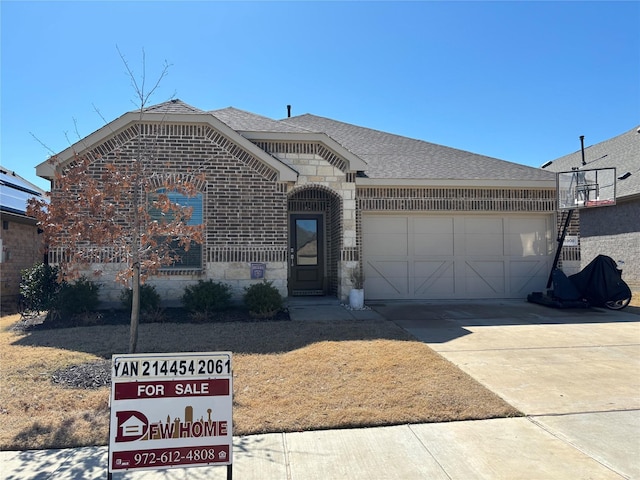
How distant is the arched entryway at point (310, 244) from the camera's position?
13039 millimetres

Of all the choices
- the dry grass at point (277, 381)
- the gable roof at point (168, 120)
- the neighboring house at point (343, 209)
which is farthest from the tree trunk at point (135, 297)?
the gable roof at point (168, 120)

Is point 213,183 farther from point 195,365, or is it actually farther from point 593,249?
point 593,249

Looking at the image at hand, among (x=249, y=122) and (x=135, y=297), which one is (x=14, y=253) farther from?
(x=135, y=297)

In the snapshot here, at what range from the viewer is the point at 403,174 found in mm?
12039

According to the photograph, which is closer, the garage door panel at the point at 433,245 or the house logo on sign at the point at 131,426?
the house logo on sign at the point at 131,426

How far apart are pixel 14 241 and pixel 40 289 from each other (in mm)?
4764

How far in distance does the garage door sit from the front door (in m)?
1.67

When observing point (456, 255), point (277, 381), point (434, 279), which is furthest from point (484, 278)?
point (277, 381)

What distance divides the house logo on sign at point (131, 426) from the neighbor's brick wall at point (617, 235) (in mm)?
18192

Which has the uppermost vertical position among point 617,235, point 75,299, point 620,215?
point 620,215

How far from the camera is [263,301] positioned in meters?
9.44

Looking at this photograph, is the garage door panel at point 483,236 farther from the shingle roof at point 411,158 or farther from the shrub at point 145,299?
the shrub at point 145,299

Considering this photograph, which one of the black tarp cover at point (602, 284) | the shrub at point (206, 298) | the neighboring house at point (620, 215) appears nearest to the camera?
the shrub at point (206, 298)

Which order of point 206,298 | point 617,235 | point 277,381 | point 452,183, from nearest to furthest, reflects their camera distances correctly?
point 277,381 < point 206,298 < point 452,183 < point 617,235
